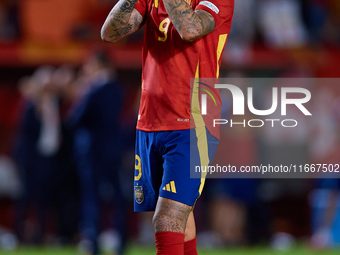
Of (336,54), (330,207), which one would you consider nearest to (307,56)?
(336,54)

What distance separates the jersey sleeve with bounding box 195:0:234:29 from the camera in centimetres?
321

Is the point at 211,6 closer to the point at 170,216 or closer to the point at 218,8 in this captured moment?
the point at 218,8

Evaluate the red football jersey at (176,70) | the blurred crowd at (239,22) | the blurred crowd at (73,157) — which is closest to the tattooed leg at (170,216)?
the red football jersey at (176,70)

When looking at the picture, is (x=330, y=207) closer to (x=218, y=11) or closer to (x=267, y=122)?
(x=267, y=122)

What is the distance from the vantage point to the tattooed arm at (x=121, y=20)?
3307mm

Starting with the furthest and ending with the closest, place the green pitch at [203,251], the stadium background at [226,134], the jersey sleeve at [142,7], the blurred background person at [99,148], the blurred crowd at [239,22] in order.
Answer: the blurred crowd at [239,22] < the stadium background at [226,134] < the green pitch at [203,251] < the blurred background person at [99,148] < the jersey sleeve at [142,7]

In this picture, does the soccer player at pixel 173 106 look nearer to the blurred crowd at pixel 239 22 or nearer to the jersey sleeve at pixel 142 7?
the jersey sleeve at pixel 142 7

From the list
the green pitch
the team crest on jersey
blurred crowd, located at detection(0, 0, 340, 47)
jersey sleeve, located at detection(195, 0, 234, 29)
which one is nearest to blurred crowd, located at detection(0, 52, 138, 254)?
the green pitch

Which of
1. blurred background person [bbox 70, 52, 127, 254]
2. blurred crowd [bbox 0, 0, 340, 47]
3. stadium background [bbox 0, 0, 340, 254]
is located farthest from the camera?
blurred crowd [bbox 0, 0, 340, 47]

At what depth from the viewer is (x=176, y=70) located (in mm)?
3254

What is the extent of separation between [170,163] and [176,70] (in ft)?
1.87

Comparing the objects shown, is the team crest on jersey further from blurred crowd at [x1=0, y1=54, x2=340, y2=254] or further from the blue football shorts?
blurred crowd at [x1=0, y1=54, x2=340, y2=254]

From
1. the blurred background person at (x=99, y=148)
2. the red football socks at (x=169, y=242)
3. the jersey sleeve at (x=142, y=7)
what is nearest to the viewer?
the red football socks at (x=169, y=242)

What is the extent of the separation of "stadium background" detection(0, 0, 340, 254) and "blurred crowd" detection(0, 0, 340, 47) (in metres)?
0.02
